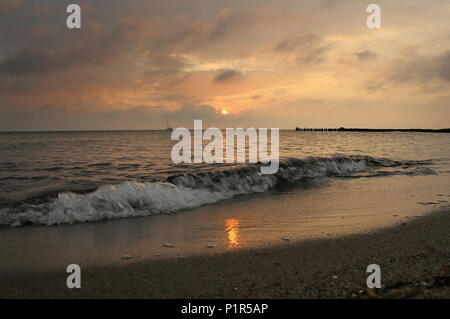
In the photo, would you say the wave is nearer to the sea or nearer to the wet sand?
the sea

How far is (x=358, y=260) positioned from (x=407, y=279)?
831mm

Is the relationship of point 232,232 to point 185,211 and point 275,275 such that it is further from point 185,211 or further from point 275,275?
point 185,211

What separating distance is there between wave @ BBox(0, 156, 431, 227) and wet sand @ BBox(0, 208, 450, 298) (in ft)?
10.7

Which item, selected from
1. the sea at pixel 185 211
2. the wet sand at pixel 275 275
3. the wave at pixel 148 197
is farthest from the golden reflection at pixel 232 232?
the wave at pixel 148 197

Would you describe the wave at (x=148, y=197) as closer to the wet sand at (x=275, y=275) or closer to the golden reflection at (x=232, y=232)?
the golden reflection at (x=232, y=232)

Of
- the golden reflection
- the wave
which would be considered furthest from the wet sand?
the wave

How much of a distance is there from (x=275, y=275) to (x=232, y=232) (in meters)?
2.17

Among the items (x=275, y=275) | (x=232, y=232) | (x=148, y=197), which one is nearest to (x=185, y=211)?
(x=148, y=197)

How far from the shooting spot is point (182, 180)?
36.7ft

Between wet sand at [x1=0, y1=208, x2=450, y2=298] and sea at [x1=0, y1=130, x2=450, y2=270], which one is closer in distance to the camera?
wet sand at [x1=0, y1=208, x2=450, y2=298]

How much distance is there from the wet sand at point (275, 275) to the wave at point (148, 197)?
325cm

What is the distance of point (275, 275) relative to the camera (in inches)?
158

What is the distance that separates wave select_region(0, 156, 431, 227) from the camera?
726cm

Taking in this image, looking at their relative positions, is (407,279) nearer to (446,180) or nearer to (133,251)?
(133,251)
